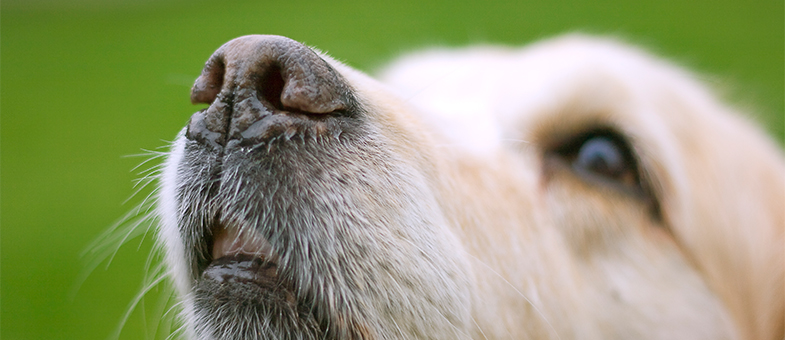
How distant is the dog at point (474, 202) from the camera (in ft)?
5.87

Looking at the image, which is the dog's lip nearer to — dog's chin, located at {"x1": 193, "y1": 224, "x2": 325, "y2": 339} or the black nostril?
dog's chin, located at {"x1": 193, "y1": 224, "x2": 325, "y2": 339}

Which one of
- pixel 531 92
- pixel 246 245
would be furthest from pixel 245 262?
pixel 531 92

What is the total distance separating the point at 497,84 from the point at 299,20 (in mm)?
12963

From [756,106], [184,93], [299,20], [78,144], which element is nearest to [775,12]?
[299,20]

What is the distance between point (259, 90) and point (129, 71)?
1258 centimetres

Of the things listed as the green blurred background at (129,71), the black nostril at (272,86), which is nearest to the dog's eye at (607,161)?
the green blurred background at (129,71)

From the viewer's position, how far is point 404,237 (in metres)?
1.90

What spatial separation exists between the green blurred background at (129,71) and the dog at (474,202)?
2.74 feet

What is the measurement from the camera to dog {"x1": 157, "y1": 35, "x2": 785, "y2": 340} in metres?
1.79

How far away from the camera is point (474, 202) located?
221 centimetres

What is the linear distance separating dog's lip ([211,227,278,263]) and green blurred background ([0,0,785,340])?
0.95 metres

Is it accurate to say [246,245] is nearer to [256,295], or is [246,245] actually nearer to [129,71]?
[256,295]

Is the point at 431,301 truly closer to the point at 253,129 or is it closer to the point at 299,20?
the point at 253,129

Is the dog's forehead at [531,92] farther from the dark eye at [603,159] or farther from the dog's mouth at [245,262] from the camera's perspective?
the dog's mouth at [245,262]
